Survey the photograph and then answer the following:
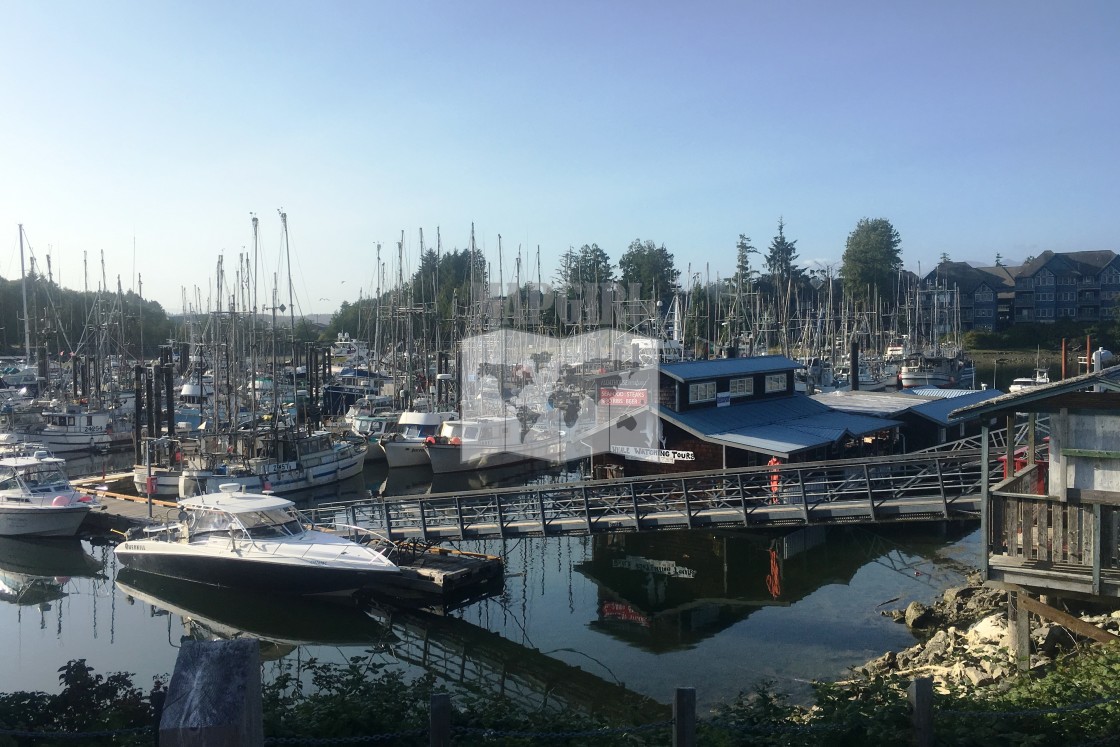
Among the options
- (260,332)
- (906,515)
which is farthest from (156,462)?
(906,515)

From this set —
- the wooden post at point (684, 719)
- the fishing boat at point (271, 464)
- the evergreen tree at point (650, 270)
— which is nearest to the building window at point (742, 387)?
the fishing boat at point (271, 464)

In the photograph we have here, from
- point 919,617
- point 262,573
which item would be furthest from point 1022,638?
point 262,573

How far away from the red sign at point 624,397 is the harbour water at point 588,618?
4.49m

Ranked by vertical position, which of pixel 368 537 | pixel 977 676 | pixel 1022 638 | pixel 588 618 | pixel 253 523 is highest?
pixel 1022 638

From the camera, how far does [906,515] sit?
17.5 m

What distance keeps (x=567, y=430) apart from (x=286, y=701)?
3281 centimetres

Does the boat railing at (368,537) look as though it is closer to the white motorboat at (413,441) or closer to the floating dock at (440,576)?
the floating dock at (440,576)

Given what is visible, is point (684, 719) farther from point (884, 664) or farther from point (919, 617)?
point (919, 617)

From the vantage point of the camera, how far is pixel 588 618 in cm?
1934

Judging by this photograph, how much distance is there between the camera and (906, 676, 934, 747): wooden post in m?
6.59

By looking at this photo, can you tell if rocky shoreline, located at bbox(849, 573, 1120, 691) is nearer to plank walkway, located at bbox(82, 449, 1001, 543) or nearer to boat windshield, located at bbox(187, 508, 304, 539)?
plank walkway, located at bbox(82, 449, 1001, 543)

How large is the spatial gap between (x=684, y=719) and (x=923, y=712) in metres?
1.88

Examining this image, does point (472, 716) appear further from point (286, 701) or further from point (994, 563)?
point (994, 563)

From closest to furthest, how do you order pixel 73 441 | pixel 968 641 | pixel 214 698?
1. pixel 214 698
2. pixel 968 641
3. pixel 73 441
